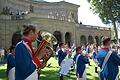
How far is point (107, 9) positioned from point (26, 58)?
46441mm

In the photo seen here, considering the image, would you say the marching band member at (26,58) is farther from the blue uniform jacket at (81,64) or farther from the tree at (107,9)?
the tree at (107,9)

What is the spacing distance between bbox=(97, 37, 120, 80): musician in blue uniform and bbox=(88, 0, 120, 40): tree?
42.2 m

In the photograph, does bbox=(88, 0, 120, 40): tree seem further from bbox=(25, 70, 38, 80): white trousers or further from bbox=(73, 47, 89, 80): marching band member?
bbox=(25, 70, 38, 80): white trousers

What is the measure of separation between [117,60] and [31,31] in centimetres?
378

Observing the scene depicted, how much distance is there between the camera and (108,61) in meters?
9.99

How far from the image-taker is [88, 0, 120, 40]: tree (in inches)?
2040

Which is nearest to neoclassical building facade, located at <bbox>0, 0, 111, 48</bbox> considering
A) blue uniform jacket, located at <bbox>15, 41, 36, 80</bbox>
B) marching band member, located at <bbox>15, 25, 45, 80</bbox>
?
marching band member, located at <bbox>15, 25, 45, 80</bbox>

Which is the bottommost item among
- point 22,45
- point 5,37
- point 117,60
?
point 5,37

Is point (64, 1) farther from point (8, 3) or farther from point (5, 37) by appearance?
point (5, 37)

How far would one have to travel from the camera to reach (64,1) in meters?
62.0

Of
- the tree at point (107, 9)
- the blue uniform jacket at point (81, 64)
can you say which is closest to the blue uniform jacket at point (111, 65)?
Answer: the blue uniform jacket at point (81, 64)

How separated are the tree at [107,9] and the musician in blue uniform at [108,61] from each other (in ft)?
138

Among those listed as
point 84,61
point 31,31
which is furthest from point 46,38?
point 84,61

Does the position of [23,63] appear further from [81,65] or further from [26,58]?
[81,65]
